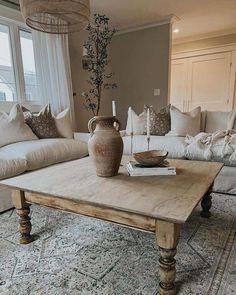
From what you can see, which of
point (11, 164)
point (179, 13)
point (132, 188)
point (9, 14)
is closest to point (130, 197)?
point (132, 188)

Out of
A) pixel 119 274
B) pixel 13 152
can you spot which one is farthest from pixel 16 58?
pixel 119 274

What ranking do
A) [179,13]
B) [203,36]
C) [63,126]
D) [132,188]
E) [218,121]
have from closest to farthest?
1. [132,188]
2. [63,126]
3. [218,121]
4. [179,13]
5. [203,36]

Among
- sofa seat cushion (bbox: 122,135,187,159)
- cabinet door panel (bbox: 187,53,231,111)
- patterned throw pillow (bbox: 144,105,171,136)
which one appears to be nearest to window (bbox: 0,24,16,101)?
sofa seat cushion (bbox: 122,135,187,159)

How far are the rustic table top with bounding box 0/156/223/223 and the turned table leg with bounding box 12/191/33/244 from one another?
97mm

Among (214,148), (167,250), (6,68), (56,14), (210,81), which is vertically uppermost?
(56,14)

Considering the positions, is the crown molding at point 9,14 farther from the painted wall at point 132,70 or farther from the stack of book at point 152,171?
the stack of book at point 152,171

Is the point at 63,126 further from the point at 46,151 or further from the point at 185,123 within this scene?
the point at 185,123

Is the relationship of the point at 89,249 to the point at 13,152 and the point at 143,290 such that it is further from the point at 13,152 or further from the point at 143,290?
the point at 13,152

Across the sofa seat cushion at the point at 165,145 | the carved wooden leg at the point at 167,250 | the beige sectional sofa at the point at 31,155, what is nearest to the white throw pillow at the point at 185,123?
the sofa seat cushion at the point at 165,145

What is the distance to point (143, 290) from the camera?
104 centimetres

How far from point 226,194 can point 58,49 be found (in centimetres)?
311

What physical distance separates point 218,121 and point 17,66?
2.90m

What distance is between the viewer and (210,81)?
515cm

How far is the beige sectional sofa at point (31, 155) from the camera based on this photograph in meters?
1.89
